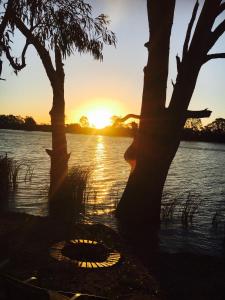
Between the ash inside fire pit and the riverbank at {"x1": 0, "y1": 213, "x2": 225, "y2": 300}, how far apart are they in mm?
380

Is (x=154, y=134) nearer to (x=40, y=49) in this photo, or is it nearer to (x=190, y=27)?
(x=190, y=27)

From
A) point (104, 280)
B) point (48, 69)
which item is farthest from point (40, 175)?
point (104, 280)

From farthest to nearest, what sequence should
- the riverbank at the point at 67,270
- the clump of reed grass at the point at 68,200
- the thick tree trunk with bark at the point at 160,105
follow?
the clump of reed grass at the point at 68,200 < the thick tree trunk with bark at the point at 160,105 < the riverbank at the point at 67,270

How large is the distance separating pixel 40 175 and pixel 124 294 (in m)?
21.4

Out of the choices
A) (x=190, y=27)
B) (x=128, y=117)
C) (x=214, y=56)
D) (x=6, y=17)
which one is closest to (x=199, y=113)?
(x=214, y=56)

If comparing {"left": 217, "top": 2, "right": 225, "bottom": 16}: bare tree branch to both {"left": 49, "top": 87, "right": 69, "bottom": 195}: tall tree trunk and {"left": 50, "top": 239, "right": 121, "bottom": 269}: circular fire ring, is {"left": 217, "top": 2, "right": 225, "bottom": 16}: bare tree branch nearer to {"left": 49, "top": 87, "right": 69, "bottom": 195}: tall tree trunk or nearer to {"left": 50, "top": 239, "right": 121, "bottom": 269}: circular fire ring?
{"left": 49, "top": 87, "right": 69, "bottom": 195}: tall tree trunk

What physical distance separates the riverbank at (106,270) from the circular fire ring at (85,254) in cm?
14

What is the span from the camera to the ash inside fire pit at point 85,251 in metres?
7.53

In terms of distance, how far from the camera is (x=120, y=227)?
477 inches

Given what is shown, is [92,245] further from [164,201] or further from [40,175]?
[40,175]

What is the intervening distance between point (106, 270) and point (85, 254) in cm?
79

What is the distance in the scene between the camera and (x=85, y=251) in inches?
303

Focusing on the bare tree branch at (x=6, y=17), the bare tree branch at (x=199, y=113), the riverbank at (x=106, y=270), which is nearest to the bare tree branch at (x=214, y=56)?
the bare tree branch at (x=199, y=113)

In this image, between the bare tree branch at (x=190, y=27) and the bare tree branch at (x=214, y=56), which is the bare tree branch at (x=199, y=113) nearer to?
the bare tree branch at (x=214, y=56)
